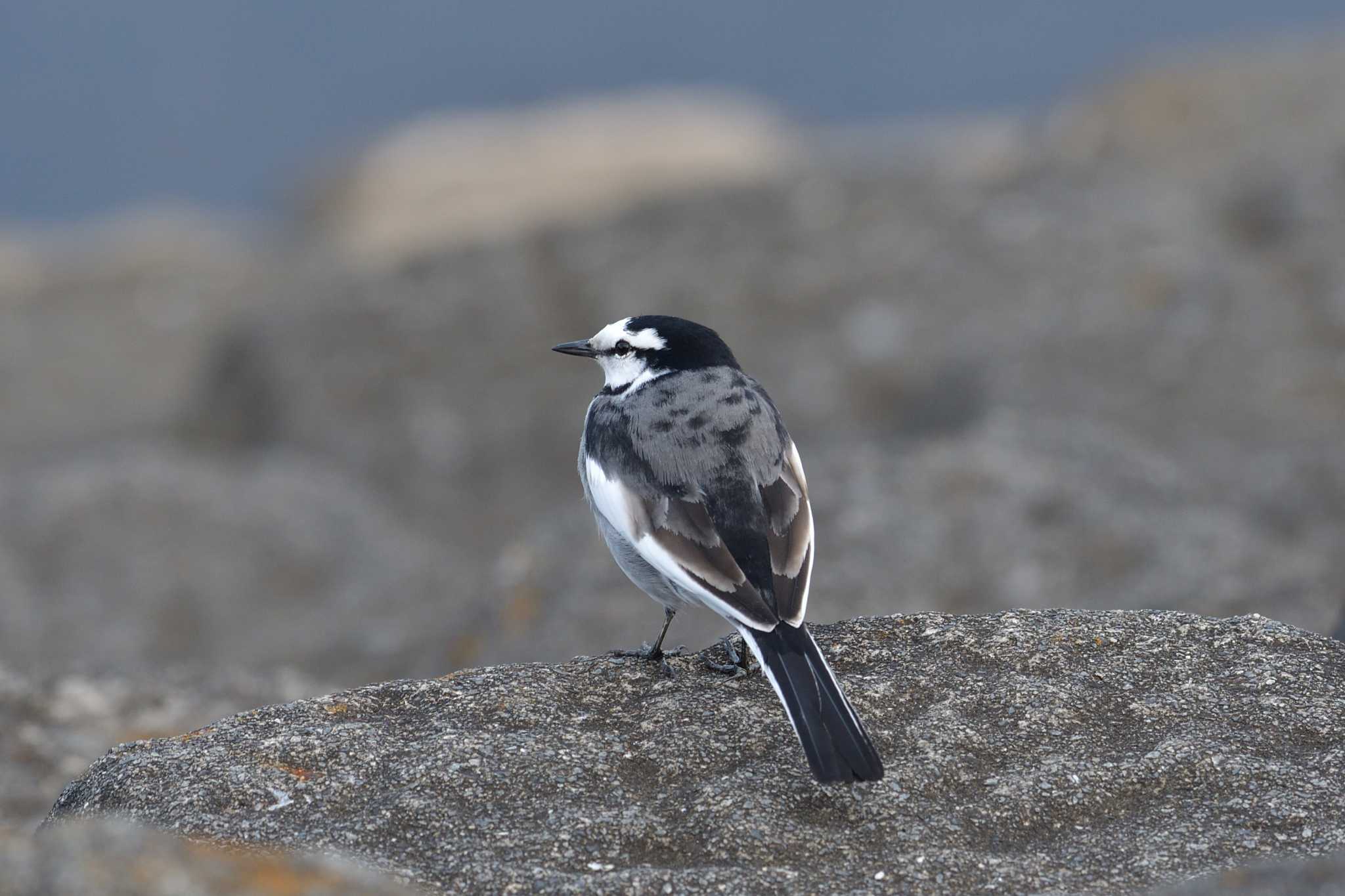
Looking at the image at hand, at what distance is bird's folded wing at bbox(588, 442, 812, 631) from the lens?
256 inches

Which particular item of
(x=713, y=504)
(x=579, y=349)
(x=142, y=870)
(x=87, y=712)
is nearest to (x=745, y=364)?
(x=87, y=712)

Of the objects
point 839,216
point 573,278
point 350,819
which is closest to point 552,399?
point 573,278

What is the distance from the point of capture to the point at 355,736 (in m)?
6.35

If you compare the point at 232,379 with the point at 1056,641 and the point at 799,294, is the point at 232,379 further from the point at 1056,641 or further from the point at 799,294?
the point at 1056,641

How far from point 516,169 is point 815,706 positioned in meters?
32.1

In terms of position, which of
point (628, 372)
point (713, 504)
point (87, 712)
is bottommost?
point (713, 504)

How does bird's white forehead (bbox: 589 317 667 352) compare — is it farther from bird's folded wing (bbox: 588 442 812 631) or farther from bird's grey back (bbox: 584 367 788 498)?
bird's folded wing (bbox: 588 442 812 631)

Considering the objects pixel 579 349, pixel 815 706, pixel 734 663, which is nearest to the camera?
pixel 815 706

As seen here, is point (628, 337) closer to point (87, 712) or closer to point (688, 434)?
point (688, 434)

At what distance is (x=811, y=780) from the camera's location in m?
5.99

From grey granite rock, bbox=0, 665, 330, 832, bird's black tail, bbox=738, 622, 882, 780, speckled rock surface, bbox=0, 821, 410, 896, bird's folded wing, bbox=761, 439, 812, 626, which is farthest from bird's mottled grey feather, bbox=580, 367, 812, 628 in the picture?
grey granite rock, bbox=0, 665, 330, 832

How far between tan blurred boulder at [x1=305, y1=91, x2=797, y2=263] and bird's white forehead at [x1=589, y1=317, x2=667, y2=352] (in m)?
24.1

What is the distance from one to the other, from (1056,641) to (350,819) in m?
3.16

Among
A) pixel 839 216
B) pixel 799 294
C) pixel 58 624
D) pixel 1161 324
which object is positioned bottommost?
pixel 58 624
